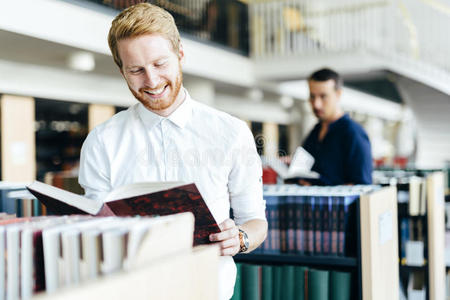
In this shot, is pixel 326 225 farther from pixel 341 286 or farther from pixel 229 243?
pixel 229 243

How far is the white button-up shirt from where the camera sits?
1310mm

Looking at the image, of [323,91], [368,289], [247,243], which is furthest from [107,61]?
[247,243]

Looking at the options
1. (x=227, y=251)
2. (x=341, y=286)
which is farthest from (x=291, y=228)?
(x=227, y=251)

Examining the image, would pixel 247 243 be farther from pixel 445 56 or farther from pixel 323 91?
pixel 445 56

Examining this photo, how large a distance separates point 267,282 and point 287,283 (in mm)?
99

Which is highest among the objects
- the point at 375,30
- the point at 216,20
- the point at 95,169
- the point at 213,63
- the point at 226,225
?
the point at 216,20

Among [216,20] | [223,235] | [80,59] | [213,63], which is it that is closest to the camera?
[223,235]

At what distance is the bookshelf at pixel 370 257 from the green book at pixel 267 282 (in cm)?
5

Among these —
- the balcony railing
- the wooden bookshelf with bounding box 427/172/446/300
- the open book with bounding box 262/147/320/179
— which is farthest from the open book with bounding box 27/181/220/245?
the balcony railing

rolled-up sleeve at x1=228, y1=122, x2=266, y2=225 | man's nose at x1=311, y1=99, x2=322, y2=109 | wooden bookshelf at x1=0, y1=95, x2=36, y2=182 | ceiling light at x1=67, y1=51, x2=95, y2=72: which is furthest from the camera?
wooden bookshelf at x1=0, y1=95, x2=36, y2=182

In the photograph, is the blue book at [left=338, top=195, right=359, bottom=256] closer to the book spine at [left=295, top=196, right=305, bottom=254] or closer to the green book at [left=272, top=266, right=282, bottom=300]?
the book spine at [left=295, top=196, right=305, bottom=254]

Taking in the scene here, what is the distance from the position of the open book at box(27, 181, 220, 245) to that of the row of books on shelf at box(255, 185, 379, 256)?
1257mm

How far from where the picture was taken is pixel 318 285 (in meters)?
2.19

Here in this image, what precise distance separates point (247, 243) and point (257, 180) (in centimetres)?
20
